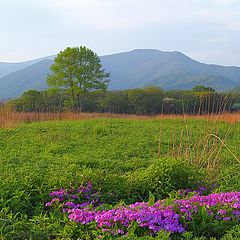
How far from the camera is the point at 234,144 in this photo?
738 centimetres

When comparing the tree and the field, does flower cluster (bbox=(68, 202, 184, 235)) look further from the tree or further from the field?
the tree

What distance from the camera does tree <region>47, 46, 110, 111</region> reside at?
26.7 m

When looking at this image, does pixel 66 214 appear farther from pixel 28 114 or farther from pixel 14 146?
pixel 28 114

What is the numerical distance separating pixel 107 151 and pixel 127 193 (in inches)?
112

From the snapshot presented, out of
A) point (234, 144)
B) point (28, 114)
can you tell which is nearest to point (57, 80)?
point (28, 114)

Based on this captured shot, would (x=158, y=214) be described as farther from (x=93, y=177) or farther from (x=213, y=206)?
(x=93, y=177)

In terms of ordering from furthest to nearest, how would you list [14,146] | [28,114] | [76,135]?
1. [28,114]
2. [76,135]
3. [14,146]

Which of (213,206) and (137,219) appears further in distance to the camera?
(213,206)

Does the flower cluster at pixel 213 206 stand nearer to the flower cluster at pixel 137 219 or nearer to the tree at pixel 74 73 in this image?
the flower cluster at pixel 137 219

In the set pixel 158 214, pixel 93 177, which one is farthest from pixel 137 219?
pixel 93 177

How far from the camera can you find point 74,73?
26828 millimetres

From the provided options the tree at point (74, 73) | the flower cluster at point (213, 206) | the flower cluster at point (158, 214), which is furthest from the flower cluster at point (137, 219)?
the tree at point (74, 73)

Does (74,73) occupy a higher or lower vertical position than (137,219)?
higher

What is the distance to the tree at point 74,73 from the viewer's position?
2666 cm
